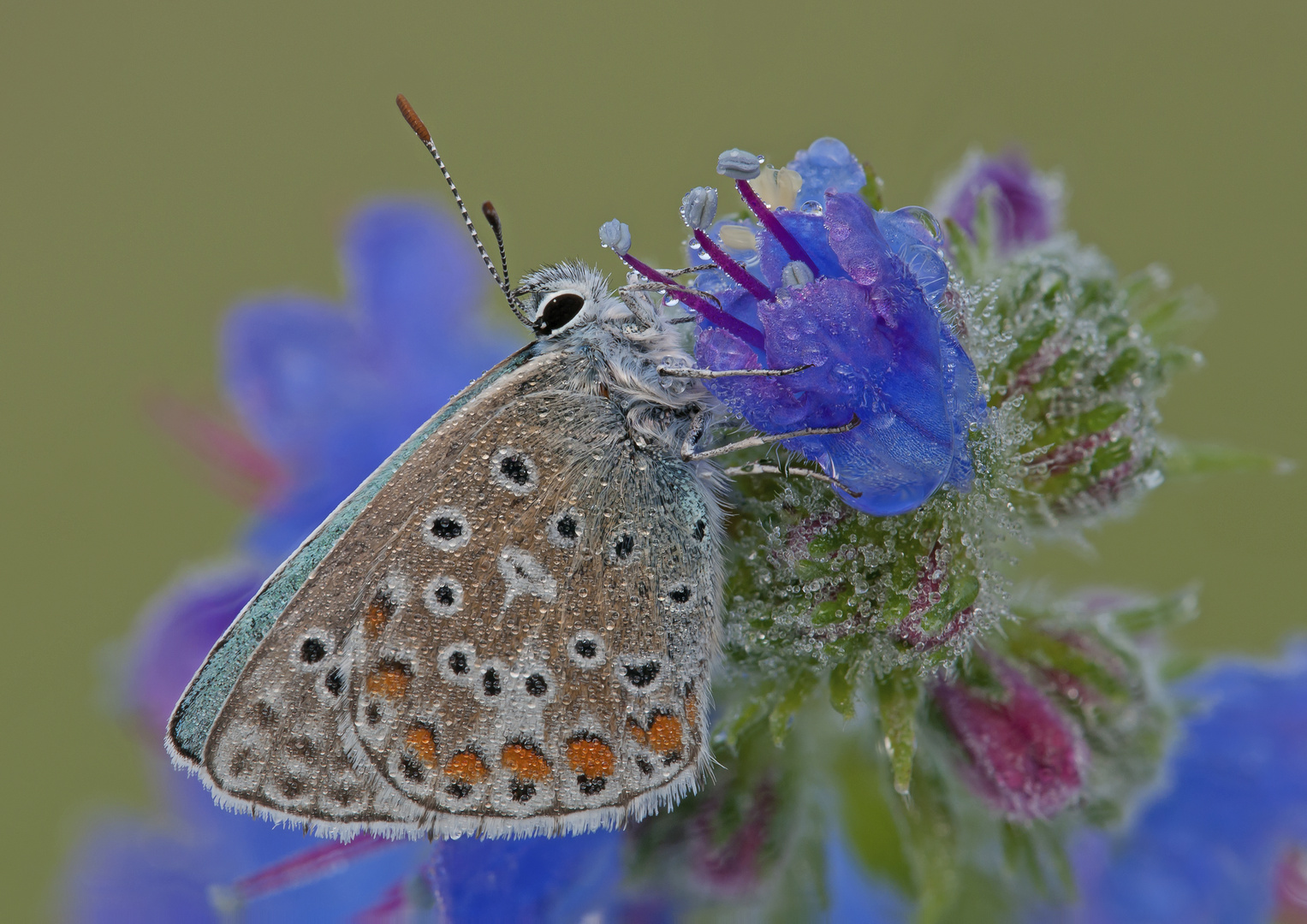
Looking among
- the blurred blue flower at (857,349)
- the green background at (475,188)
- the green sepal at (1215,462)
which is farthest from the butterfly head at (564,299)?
the green background at (475,188)

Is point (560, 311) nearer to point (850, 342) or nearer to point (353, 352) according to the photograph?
point (850, 342)

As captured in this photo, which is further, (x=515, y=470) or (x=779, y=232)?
(x=515, y=470)

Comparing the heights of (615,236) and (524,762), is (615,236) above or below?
above

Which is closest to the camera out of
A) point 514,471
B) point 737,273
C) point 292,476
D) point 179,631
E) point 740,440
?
point 737,273

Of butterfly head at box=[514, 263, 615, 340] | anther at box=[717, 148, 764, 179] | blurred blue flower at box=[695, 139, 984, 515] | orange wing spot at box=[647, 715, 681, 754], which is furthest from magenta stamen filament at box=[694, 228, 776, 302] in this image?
orange wing spot at box=[647, 715, 681, 754]

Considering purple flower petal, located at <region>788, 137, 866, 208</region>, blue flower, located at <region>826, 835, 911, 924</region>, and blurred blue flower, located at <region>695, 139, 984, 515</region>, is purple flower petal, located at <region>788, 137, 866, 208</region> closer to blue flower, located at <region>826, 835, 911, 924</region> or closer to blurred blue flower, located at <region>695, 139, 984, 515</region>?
blurred blue flower, located at <region>695, 139, 984, 515</region>

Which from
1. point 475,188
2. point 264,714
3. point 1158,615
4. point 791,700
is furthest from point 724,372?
point 475,188

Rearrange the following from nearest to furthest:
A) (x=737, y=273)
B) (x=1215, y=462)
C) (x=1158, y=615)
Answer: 1. (x=737, y=273)
2. (x=1215, y=462)
3. (x=1158, y=615)
